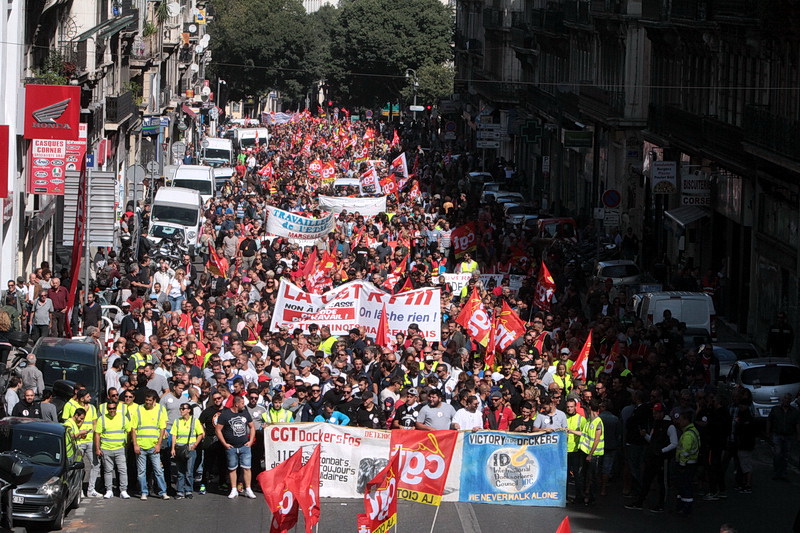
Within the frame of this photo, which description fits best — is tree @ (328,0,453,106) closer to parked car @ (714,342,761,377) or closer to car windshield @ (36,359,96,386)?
parked car @ (714,342,761,377)

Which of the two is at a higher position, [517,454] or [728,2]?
[728,2]

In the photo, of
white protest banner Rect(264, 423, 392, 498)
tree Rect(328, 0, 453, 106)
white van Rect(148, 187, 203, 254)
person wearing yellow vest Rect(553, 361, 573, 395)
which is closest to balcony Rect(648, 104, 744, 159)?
white van Rect(148, 187, 203, 254)

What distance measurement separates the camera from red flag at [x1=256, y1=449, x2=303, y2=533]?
46.0ft

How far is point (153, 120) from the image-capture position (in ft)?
210

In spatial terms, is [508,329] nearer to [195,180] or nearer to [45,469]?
[45,469]

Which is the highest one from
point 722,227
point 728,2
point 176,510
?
point 728,2

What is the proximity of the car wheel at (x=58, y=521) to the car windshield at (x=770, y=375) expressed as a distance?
11850mm

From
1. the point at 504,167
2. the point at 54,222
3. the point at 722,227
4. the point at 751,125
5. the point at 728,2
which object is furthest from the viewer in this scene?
the point at 504,167

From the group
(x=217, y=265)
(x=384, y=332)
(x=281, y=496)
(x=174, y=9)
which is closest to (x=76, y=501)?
(x=281, y=496)

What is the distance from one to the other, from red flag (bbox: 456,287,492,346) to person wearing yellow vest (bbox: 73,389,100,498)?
7.92 meters

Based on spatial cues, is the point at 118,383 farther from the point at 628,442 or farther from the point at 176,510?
the point at 628,442

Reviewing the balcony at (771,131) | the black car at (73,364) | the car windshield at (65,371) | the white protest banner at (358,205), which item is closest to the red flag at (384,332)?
the black car at (73,364)

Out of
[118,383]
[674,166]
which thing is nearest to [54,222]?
[674,166]

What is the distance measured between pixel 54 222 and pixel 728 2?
60.7ft
